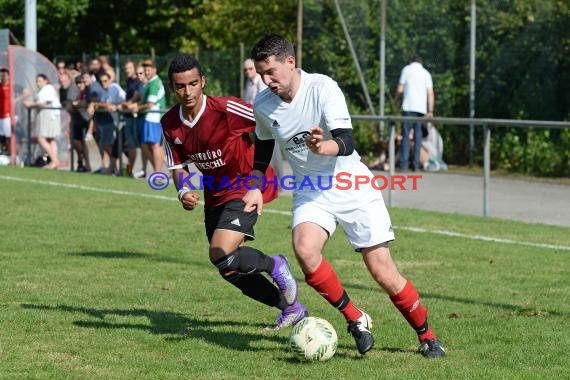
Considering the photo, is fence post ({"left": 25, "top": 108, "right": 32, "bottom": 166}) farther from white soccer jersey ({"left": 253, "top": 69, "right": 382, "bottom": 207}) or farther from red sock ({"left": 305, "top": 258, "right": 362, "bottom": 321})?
red sock ({"left": 305, "top": 258, "right": 362, "bottom": 321})

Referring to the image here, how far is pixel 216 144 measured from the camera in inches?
311

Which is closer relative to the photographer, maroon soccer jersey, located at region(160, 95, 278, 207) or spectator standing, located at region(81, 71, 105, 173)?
maroon soccer jersey, located at region(160, 95, 278, 207)

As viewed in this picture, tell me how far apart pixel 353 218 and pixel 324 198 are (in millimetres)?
207

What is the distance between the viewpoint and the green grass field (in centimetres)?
681

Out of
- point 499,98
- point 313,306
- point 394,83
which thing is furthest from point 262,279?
point 394,83

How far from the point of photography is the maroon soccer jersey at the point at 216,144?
7895mm

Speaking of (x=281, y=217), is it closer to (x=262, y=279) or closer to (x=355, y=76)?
(x=262, y=279)

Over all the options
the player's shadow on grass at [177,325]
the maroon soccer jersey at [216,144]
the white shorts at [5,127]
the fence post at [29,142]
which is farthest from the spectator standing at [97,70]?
the maroon soccer jersey at [216,144]

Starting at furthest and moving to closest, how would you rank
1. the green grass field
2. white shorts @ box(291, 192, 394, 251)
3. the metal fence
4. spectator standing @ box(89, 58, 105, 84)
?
spectator standing @ box(89, 58, 105, 84) → the metal fence → white shorts @ box(291, 192, 394, 251) → the green grass field

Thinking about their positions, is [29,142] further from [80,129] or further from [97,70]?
[80,129]

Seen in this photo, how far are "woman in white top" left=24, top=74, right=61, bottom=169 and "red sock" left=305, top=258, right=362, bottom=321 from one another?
16.3m

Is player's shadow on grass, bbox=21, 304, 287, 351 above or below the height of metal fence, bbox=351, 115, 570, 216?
Result: below

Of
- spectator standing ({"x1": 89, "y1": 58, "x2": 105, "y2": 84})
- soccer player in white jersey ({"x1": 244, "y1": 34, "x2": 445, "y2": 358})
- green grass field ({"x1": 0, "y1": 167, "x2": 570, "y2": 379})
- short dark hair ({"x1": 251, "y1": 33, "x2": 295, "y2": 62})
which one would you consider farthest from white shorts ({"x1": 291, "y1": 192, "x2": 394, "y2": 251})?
spectator standing ({"x1": 89, "y1": 58, "x2": 105, "y2": 84})

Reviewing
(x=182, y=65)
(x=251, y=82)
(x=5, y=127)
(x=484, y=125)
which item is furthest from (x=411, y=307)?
(x=5, y=127)
